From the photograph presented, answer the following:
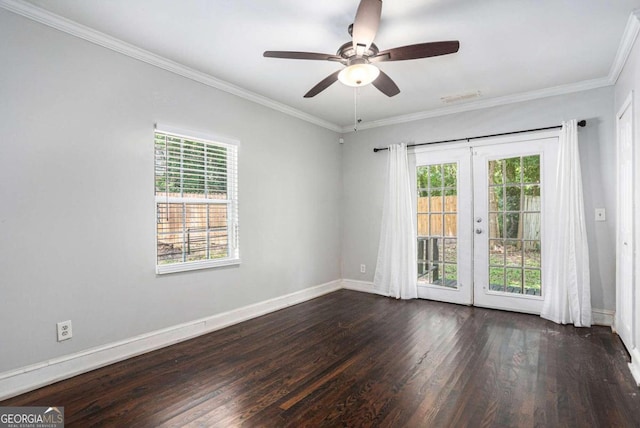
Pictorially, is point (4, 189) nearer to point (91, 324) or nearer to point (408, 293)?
point (91, 324)

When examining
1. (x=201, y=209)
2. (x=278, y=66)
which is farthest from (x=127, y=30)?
(x=201, y=209)

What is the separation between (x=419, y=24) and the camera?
2480mm

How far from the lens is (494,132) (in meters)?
4.16

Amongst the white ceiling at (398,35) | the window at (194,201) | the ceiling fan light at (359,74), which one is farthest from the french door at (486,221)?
the window at (194,201)

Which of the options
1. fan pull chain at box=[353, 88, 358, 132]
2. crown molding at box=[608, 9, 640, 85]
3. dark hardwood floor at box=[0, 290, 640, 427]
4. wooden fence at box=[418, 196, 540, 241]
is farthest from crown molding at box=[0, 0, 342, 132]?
crown molding at box=[608, 9, 640, 85]

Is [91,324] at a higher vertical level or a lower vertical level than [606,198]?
lower

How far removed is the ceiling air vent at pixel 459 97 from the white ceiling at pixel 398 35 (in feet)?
0.47

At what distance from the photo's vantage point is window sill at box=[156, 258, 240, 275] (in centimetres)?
305

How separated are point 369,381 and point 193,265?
1965 mm

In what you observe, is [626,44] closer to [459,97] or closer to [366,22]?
[459,97]

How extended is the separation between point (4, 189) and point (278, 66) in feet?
7.60

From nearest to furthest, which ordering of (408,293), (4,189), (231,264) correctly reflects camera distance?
1. (4,189)
2. (231,264)
3. (408,293)

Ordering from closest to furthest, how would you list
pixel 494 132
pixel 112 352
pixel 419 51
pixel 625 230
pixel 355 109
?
pixel 419 51 < pixel 112 352 < pixel 625 230 < pixel 494 132 < pixel 355 109

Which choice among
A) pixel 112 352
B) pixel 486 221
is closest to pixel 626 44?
pixel 486 221
